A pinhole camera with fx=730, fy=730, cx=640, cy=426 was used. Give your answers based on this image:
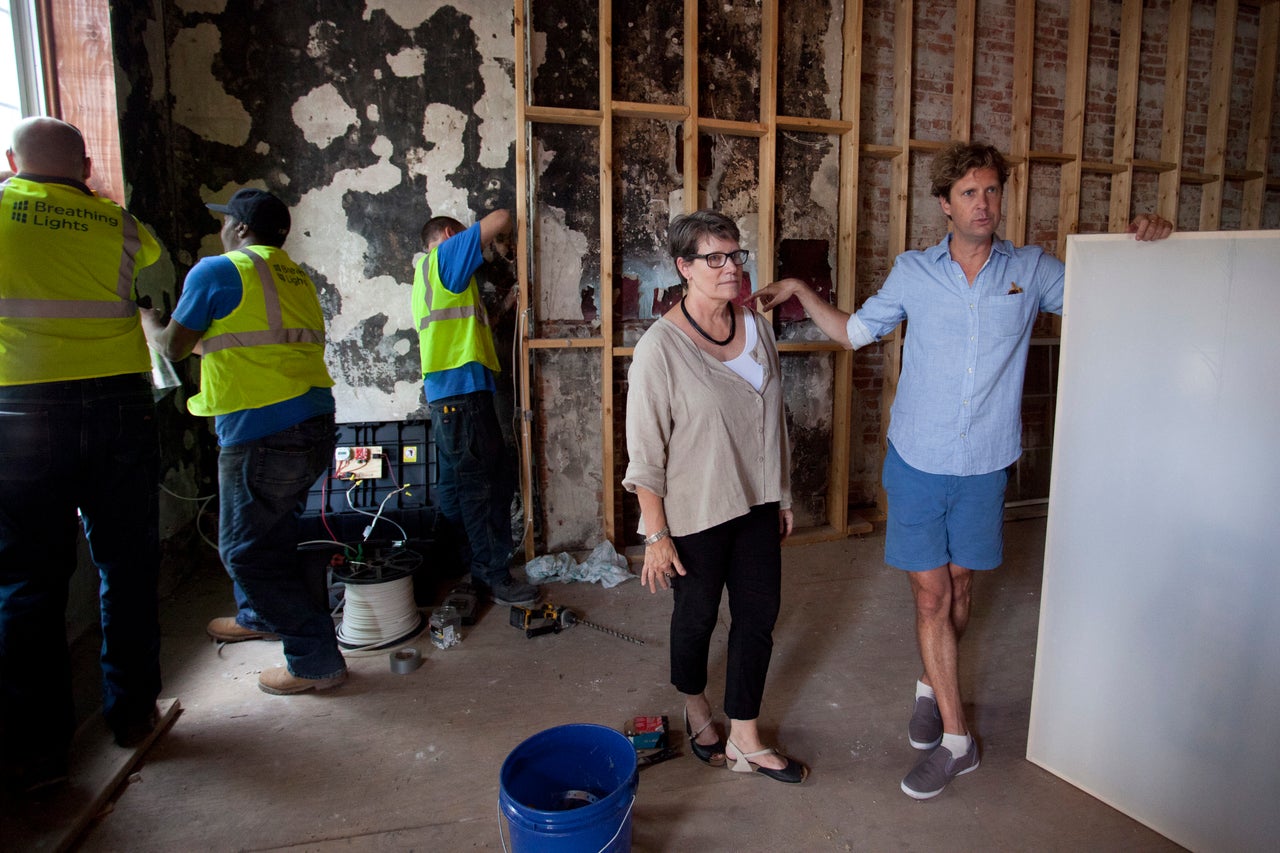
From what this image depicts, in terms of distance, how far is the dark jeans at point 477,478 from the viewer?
326cm

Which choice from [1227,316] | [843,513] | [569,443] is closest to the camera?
[1227,316]

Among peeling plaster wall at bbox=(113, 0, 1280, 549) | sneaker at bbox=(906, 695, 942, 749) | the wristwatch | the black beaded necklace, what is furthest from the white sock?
peeling plaster wall at bbox=(113, 0, 1280, 549)

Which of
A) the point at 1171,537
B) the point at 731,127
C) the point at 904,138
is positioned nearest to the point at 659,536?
the point at 1171,537

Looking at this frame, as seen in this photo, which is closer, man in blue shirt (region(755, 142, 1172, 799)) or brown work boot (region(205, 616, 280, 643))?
man in blue shirt (region(755, 142, 1172, 799))

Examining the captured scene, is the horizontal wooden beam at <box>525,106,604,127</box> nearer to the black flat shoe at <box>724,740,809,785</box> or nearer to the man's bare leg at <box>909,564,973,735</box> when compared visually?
the man's bare leg at <box>909,564,973,735</box>

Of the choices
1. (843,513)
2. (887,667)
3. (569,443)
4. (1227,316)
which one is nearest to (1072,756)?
(887,667)

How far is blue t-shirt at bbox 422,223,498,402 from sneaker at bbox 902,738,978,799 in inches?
88.1

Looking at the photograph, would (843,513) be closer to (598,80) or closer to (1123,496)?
(1123,496)

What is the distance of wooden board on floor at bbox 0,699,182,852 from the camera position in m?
1.85

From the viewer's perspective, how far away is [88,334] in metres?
2.00

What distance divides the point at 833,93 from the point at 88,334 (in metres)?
3.78

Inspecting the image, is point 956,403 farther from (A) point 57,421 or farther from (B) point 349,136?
(B) point 349,136

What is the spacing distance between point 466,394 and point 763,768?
1.96 meters

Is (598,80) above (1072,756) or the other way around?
above
